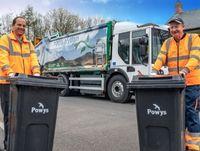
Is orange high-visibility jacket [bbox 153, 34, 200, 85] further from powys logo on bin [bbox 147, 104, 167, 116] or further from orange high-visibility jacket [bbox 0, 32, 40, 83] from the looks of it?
orange high-visibility jacket [bbox 0, 32, 40, 83]

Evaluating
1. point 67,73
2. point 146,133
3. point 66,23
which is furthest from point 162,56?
point 66,23

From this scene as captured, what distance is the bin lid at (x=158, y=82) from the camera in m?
4.20

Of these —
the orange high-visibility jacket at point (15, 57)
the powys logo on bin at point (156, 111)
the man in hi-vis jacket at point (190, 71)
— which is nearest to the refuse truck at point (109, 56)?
the man in hi-vis jacket at point (190, 71)

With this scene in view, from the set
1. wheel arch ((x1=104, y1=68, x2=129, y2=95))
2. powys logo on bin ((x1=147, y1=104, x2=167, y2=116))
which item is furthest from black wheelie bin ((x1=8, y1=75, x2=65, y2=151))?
wheel arch ((x1=104, y1=68, x2=129, y2=95))

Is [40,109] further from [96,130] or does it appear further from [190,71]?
[96,130]

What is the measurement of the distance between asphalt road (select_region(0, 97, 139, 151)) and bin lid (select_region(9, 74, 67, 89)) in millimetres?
1746

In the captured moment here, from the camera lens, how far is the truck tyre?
13.0 m

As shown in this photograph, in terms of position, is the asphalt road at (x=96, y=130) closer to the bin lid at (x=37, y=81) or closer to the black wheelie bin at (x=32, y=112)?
the black wheelie bin at (x=32, y=112)

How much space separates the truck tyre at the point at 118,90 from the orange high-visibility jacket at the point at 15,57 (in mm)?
7902

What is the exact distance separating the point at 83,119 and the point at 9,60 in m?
4.35

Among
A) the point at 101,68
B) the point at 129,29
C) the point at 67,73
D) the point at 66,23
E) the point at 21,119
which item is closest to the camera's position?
the point at 21,119

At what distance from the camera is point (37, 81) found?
172 inches

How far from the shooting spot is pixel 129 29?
1314 cm

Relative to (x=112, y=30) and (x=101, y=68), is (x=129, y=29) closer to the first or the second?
(x=112, y=30)
